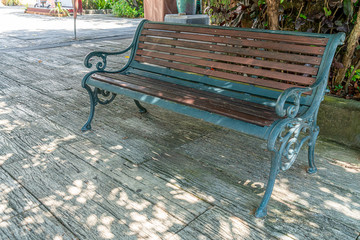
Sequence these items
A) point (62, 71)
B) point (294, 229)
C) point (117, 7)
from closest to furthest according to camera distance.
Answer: point (294, 229), point (62, 71), point (117, 7)

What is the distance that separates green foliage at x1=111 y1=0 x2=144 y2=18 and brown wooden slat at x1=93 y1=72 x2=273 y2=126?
14433mm

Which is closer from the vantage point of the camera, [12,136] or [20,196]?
[20,196]

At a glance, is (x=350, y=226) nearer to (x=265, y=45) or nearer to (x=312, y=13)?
(x=265, y=45)

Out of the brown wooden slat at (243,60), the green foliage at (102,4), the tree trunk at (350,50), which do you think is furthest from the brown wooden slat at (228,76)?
the green foliage at (102,4)

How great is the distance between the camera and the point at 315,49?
2504 mm

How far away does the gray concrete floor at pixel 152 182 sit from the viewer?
2.11 meters

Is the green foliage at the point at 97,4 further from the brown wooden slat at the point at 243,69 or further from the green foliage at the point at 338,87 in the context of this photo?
the green foliage at the point at 338,87

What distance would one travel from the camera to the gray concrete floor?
2113 mm

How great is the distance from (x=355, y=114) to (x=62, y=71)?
479 cm

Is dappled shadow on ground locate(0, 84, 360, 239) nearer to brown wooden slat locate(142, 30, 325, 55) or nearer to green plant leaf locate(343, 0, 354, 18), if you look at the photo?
brown wooden slat locate(142, 30, 325, 55)

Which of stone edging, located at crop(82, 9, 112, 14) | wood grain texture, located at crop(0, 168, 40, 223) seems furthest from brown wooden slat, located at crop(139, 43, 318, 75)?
stone edging, located at crop(82, 9, 112, 14)

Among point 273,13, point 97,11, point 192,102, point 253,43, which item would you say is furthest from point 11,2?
point 192,102

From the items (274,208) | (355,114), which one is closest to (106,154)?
(274,208)

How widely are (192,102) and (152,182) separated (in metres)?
0.69
